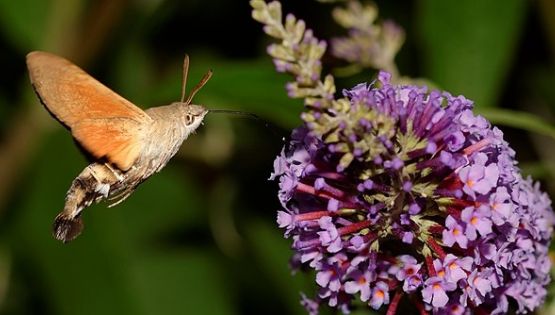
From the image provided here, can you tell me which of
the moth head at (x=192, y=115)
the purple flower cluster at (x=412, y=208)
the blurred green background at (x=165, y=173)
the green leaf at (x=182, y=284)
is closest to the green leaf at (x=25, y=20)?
the blurred green background at (x=165, y=173)

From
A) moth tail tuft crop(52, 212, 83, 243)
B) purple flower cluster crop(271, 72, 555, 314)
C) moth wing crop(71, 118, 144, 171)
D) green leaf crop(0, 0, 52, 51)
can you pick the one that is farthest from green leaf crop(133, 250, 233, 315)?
purple flower cluster crop(271, 72, 555, 314)

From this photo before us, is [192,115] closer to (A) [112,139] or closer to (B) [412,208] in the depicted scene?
(A) [112,139]

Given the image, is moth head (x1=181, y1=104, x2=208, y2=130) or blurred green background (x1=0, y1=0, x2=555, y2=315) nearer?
moth head (x1=181, y1=104, x2=208, y2=130)

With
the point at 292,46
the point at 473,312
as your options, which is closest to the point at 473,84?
the point at 473,312

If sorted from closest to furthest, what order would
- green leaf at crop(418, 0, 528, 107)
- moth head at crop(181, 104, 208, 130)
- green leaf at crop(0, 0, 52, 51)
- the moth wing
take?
the moth wing → moth head at crop(181, 104, 208, 130) → green leaf at crop(418, 0, 528, 107) → green leaf at crop(0, 0, 52, 51)

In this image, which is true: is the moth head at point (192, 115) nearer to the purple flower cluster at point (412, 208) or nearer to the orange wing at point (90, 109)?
the orange wing at point (90, 109)

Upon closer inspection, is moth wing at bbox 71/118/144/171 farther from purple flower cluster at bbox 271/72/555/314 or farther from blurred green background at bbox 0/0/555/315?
blurred green background at bbox 0/0/555/315

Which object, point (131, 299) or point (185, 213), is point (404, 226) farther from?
point (185, 213)
